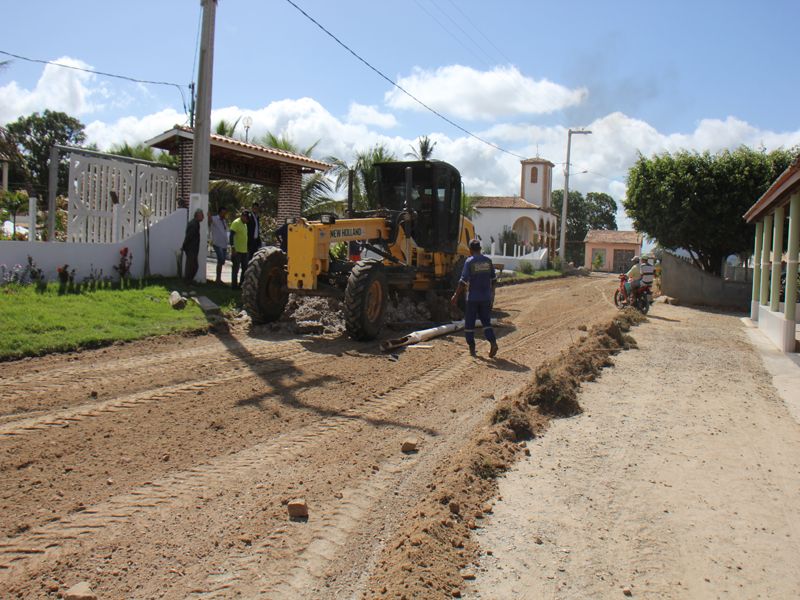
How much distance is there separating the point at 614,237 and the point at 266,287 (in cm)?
6447

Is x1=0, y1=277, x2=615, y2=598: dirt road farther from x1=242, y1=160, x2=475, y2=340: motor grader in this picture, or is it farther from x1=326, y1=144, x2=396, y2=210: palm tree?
x1=326, y1=144, x2=396, y2=210: palm tree

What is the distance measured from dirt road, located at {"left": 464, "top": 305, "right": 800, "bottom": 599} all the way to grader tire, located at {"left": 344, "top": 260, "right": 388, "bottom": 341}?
11.5ft

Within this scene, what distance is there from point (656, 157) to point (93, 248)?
61.6 ft

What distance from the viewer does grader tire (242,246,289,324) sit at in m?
11.0

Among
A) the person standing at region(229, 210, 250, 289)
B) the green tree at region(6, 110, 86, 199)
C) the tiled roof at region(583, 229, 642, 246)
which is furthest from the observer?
the tiled roof at region(583, 229, 642, 246)

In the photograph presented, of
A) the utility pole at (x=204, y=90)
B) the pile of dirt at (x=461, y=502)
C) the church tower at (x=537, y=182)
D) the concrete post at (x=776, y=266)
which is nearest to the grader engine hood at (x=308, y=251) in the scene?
the utility pole at (x=204, y=90)

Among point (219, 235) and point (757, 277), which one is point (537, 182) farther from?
point (219, 235)

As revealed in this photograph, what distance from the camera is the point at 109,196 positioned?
47.5 ft

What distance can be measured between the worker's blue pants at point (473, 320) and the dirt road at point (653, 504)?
7.52 ft

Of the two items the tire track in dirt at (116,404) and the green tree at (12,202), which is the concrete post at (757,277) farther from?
the green tree at (12,202)

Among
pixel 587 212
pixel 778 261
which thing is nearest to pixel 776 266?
pixel 778 261

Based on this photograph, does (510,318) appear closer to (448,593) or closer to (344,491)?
(344,491)

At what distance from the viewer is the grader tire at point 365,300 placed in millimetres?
10391

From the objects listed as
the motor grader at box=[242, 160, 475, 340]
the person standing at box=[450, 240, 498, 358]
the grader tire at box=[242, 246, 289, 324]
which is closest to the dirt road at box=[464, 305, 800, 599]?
the person standing at box=[450, 240, 498, 358]
